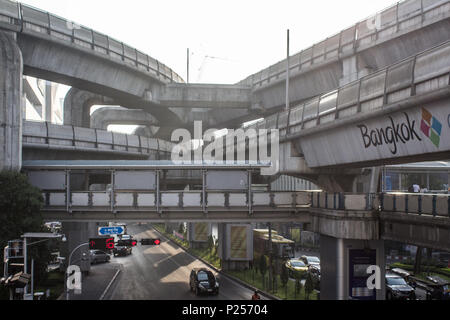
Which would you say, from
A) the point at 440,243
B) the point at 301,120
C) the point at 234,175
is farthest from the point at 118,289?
the point at 440,243

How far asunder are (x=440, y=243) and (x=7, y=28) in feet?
102

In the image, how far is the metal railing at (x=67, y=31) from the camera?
109ft

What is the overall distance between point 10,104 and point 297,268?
28753mm

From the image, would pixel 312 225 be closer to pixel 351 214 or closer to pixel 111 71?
pixel 351 214

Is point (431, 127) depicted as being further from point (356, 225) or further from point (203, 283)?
point (203, 283)

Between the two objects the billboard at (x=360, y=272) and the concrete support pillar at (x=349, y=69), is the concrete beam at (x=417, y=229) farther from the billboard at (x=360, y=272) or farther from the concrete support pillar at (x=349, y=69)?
the concrete support pillar at (x=349, y=69)

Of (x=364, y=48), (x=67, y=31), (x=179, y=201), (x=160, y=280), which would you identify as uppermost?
(x=67, y=31)

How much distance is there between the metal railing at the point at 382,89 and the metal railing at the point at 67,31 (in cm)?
2067

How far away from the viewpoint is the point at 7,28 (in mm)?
32438

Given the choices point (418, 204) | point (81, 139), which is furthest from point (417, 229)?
point (81, 139)

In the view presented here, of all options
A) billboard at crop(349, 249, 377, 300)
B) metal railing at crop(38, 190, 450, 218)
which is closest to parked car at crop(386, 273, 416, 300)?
billboard at crop(349, 249, 377, 300)

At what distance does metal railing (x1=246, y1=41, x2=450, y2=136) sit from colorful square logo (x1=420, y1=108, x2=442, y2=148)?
0.95 meters

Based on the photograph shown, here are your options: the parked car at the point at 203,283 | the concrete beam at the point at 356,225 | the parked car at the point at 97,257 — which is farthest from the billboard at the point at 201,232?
the concrete beam at the point at 356,225

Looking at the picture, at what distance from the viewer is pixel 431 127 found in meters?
17.3
